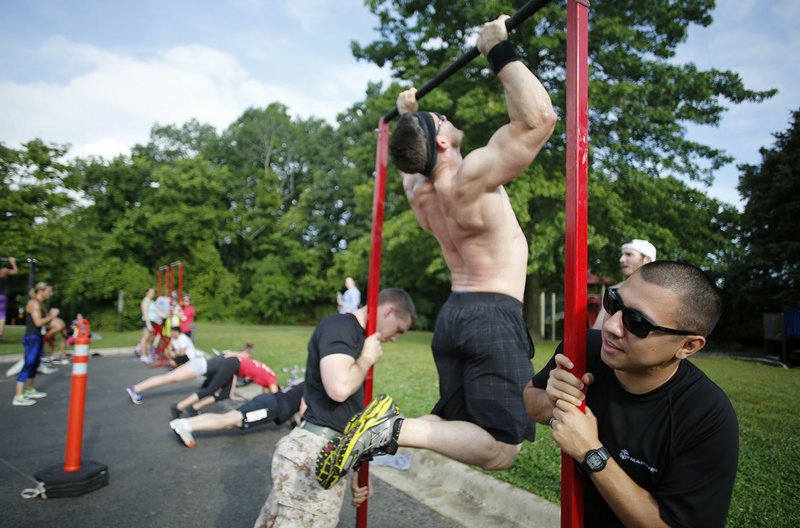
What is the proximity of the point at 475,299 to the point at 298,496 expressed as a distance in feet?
4.22

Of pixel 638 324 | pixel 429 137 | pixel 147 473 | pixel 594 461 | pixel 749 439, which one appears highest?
pixel 429 137

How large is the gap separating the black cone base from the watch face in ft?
13.3

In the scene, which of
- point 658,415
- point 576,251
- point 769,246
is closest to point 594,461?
point 658,415

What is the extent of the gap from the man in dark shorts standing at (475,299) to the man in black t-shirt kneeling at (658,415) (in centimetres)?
84

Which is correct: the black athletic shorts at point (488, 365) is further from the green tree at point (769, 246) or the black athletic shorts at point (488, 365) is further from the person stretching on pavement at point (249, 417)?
the green tree at point (769, 246)

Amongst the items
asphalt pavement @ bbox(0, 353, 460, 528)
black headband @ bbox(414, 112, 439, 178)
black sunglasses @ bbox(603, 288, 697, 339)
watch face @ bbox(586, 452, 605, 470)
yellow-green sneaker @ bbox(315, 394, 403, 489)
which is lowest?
asphalt pavement @ bbox(0, 353, 460, 528)

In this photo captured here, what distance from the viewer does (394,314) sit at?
3.11 metres

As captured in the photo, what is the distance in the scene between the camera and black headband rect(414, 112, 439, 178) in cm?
265

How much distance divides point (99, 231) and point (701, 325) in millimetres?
37872

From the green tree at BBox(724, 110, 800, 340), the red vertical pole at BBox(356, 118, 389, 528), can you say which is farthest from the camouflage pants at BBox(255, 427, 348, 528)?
the green tree at BBox(724, 110, 800, 340)

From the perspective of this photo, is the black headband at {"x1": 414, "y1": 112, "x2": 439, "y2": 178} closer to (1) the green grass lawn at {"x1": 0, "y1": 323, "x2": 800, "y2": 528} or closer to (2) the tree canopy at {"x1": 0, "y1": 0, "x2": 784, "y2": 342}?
(1) the green grass lawn at {"x1": 0, "y1": 323, "x2": 800, "y2": 528}

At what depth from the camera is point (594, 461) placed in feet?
4.84

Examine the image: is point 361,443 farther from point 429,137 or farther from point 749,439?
point 749,439

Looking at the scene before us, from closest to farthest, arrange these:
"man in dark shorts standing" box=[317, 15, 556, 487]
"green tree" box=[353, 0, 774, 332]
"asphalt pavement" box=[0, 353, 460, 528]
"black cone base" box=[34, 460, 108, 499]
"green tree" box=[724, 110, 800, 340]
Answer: "man in dark shorts standing" box=[317, 15, 556, 487] < "asphalt pavement" box=[0, 353, 460, 528] < "black cone base" box=[34, 460, 108, 499] < "green tree" box=[353, 0, 774, 332] < "green tree" box=[724, 110, 800, 340]
